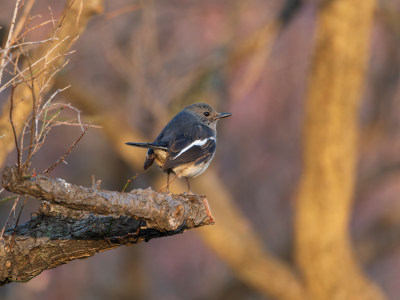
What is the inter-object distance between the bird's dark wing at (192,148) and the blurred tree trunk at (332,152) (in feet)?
9.72

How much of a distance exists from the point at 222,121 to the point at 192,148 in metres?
5.83

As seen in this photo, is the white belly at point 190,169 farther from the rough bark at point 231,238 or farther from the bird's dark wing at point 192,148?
the rough bark at point 231,238

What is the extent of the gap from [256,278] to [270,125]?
18.5 ft

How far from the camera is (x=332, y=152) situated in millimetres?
7750

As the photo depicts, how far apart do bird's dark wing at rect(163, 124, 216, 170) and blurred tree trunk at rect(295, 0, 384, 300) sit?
2.96 meters

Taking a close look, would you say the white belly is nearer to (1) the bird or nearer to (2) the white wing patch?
(1) the bird

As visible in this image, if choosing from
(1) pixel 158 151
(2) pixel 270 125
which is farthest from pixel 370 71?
(1) pixel 158 151

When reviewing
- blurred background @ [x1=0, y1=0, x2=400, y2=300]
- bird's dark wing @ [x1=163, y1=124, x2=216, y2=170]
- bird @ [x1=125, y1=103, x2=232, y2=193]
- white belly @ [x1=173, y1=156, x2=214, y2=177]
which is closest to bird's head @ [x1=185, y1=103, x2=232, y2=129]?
bird @ [x1=125, y1=103, x2=232, y2=193]

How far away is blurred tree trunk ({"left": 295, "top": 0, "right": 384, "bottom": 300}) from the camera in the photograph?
7.46 m

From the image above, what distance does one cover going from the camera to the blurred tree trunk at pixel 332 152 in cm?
746

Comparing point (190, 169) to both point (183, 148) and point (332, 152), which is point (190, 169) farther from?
point (332, 152)

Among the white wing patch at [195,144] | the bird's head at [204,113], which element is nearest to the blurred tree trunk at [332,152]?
the bird's head at [204,113]

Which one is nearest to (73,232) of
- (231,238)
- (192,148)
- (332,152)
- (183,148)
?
(183,148)

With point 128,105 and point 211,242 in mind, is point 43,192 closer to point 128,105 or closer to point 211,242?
point 211,242
